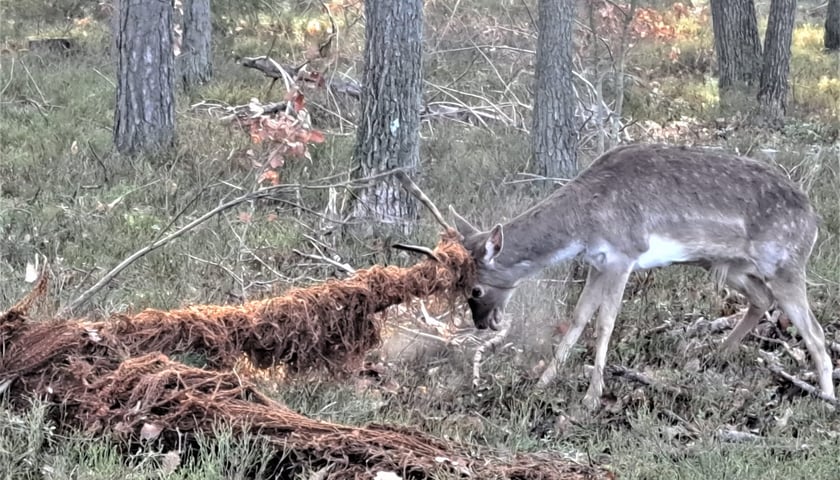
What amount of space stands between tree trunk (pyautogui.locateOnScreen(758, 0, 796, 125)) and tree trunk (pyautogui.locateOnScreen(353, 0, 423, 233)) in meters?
6.87

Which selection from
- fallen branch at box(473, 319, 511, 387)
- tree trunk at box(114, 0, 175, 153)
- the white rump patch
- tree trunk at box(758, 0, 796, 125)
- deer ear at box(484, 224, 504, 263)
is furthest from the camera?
tree trunk at box(758, 0, 796, 125)

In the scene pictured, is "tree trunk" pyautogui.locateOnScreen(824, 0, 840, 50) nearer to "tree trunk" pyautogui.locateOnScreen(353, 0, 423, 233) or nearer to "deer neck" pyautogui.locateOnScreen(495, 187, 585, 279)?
"tree trunk" pyautogui.locateOnScreen(353, 0, 423, 233)

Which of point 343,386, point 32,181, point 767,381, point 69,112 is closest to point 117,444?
point 343,386

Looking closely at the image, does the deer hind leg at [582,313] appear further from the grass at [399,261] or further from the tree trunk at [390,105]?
the tree trunk at [390,105]

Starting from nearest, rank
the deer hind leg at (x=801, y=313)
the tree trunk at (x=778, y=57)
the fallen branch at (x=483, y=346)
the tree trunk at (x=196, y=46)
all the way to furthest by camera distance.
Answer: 1. the fallen branch at (x=483, y=346)
2. the deer hind leg at (x=801, y=313)
3. the tree trunk at (x=196, y=46)
4. the tree trunk at (x=778, y=57)

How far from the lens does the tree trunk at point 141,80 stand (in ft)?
35.3

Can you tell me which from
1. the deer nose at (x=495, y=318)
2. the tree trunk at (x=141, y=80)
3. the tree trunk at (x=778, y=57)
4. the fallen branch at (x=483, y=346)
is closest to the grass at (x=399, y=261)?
the fallen branch at (x=483, y=346)

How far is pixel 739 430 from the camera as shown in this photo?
6039 millimetres

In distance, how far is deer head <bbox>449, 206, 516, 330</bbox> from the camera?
6801mm

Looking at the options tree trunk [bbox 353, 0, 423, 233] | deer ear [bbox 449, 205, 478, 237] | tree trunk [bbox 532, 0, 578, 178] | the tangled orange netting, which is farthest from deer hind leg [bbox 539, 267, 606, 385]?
tree trunk [bbox 532, 0, 578, 178]

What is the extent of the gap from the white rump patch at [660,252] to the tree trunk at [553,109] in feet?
10.0

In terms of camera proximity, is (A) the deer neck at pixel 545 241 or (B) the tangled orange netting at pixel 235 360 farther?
(A) the deer neck at pixel 545 241

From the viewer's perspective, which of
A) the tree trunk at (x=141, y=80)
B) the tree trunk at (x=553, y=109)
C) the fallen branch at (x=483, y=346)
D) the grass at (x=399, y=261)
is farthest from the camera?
the tree trunk at (x=141, y=80)

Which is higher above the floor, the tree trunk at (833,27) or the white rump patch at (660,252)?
the tree trunk at (833,27)
